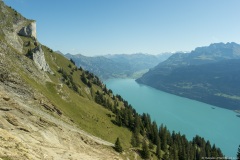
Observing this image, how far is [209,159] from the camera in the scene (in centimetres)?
13475

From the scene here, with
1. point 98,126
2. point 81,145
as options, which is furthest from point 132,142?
point 81,145

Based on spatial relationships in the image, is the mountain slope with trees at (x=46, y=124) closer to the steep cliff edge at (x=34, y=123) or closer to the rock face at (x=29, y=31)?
the steep cliff edge at (x=34, y=123)

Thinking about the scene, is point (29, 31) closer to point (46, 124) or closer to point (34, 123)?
point (46, 124)

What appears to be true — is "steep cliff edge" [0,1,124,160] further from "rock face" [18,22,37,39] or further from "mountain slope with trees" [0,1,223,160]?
"rock face" [18,22,37,39]

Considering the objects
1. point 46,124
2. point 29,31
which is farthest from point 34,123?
point 29,31

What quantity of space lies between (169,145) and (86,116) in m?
61.5

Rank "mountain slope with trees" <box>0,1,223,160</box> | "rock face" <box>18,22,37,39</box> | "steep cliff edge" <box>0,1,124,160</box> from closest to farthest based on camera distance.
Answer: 1. "steep cliff edge" <box>0,1,124,160</box>
2. "mountain slope with trees" <box>0,1,223,160</box>
3. "rock face" <box>18,22,37,39</box>

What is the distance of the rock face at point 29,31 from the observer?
160 meters

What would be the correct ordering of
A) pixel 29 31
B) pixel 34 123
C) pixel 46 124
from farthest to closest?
1. pixel 29 31
2. pixel 46 124
3. pixel 34 123

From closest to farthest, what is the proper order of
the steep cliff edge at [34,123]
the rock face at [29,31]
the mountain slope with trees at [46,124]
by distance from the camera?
the steep cliff edge at [34,123] < the mountain slope with trees at [46,124] < the rock face at [29,31]

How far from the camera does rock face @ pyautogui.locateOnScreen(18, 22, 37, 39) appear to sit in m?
160

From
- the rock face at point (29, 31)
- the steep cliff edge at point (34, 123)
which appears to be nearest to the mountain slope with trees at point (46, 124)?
the steep cliff edge at point (34, 123)

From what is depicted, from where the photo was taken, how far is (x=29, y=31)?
163 metres

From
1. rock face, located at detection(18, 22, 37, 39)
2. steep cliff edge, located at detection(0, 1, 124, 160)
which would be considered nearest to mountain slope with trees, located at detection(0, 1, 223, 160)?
steep cliff edge, located at detection(0, 1, 124, 160)
